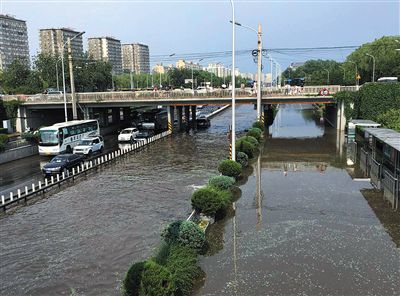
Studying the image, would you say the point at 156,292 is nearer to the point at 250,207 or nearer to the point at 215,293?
the point at 215,293

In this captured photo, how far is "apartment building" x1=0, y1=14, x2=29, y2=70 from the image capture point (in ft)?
455

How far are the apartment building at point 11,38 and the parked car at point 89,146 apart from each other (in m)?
112

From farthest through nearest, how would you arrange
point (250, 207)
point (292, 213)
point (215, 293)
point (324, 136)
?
point (324, 136), point (250, 207), point (292, 213), point (215, 293)

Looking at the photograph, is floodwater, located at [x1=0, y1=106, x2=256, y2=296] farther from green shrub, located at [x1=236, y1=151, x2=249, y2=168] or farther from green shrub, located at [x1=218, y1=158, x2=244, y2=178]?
green shrub, located at [x1=218, y1=158, x2=244, y2=178]

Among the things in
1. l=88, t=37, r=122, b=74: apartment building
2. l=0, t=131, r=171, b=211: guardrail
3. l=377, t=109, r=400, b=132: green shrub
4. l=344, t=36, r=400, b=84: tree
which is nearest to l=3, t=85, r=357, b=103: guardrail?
l=377, t=109, r=400, b=132: green shrub

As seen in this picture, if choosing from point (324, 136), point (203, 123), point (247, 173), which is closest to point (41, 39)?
point (203, 123)

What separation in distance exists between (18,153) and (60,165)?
12.0 m

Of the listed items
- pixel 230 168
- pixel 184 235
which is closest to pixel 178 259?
pixel 184 235

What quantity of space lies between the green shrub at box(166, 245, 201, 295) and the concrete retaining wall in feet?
90.6

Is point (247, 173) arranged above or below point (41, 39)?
below

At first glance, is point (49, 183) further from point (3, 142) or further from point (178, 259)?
point (178, 259)

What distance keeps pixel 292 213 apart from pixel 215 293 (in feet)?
27.0

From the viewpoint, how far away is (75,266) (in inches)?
547

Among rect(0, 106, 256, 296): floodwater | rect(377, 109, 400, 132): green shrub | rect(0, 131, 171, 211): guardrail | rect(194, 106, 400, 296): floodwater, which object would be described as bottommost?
rect(0, 106, 256, 296): floodwater
